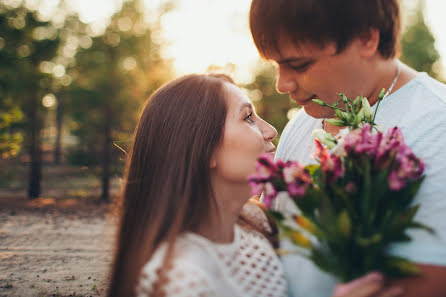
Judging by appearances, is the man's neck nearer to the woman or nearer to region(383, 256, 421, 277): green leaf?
the woman

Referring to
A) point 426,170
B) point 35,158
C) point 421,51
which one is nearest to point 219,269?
point 426,170

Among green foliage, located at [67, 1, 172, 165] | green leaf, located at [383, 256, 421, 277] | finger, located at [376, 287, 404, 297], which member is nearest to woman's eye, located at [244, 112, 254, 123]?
green leaf, located at [383, 256, 421, 277]

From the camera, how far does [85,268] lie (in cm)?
398

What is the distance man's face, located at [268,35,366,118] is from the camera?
248cm

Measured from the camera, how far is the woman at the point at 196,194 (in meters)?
2.14

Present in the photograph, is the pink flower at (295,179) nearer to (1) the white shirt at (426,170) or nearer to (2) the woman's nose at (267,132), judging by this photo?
(1) the white shirt at (426,170)

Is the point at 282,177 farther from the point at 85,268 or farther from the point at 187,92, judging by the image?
the point at 85,268

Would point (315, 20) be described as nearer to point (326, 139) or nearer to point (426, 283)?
point (326, 139)

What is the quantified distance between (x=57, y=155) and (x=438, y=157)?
115 ft

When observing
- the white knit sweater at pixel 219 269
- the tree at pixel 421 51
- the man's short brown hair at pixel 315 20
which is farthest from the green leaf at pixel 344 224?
the tree at pixel 421 51

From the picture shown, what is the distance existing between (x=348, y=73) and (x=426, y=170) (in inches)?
35.6

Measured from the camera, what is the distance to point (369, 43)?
2607 mm

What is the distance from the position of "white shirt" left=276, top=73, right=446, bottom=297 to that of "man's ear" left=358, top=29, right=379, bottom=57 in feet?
1.11

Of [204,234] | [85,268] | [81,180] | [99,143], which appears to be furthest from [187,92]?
[81,180]
